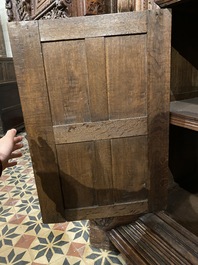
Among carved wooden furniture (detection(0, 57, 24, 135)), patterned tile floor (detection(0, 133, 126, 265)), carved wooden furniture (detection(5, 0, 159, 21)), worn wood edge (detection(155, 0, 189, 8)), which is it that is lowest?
patterned tile floor (detection(0, 133, 126, 265))

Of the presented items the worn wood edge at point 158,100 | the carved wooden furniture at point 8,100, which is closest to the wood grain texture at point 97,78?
the worn wood edge at point 158,100

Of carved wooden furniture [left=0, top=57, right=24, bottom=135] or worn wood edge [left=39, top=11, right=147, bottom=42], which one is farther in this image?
carved wooden furniture [left=0, top=57, right=24, bottom=135]

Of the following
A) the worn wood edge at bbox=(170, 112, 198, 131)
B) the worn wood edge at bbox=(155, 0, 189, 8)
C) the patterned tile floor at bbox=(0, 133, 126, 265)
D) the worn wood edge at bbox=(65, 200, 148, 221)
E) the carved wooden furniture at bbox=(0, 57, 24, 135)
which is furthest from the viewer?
the carved wooden furniture at bbox=(0, 57, 24, 135)

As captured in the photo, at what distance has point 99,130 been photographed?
0.98 meters

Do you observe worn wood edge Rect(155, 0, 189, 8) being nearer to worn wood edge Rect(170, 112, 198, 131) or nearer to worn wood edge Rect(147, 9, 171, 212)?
worn wood edge Rect(147, 9, 171, 212)

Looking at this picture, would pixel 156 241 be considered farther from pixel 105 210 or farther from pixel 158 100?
pixel 158 100

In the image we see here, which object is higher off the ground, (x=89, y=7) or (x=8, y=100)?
(x=89, y=7)

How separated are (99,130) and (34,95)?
336 mm

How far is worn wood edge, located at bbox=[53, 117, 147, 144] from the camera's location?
970mm

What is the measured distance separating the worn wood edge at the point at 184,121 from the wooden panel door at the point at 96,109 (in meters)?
0.05

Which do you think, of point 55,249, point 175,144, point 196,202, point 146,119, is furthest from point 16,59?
point 196,202

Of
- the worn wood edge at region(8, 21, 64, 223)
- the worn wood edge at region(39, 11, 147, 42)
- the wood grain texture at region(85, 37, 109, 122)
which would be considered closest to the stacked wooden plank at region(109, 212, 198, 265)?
the worn wood edge at region(8, 21, 64, 223)

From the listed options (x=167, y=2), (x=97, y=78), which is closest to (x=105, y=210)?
(x=97, y=78)

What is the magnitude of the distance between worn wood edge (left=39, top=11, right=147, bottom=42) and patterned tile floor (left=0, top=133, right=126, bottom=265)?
1.40m
